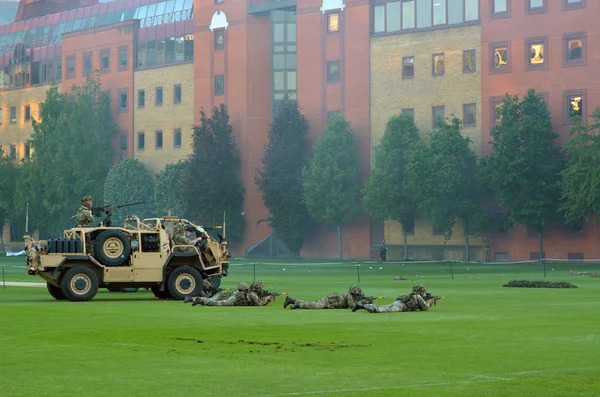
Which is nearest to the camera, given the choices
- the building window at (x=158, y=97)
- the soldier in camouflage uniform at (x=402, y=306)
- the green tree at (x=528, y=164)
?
the soldier in camouflage uniform at (x=402, y=306)

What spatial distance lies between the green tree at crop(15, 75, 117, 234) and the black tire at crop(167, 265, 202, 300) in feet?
278

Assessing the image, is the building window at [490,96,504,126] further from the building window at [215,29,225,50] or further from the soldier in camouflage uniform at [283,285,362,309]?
the soldier in camouflage uniform at [283,285,362,309]

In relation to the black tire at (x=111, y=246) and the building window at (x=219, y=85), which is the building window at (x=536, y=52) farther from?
the black tire at (x=111, y=246)

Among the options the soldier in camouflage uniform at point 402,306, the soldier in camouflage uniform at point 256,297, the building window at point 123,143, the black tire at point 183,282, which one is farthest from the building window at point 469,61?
the soldier in camouflage uniform at point 402,306

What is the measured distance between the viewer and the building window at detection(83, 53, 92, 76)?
4936 inches

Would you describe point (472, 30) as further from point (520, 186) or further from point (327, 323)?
point (327, 323)

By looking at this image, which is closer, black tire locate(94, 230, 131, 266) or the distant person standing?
black tire locate(94, 230, 131, 266)

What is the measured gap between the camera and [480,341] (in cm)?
2025

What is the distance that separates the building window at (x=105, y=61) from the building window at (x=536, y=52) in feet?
163

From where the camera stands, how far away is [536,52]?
86.8 m

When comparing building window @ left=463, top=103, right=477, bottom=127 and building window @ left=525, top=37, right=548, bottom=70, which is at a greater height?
building window @ left=525, top=37, right=548, bottom=70

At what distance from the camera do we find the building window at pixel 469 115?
91312mm

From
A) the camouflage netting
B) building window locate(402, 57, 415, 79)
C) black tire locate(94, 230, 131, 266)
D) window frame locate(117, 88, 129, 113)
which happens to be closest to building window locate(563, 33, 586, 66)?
building window locate(402, 57, 415, 79)

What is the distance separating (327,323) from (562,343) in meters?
5.89
